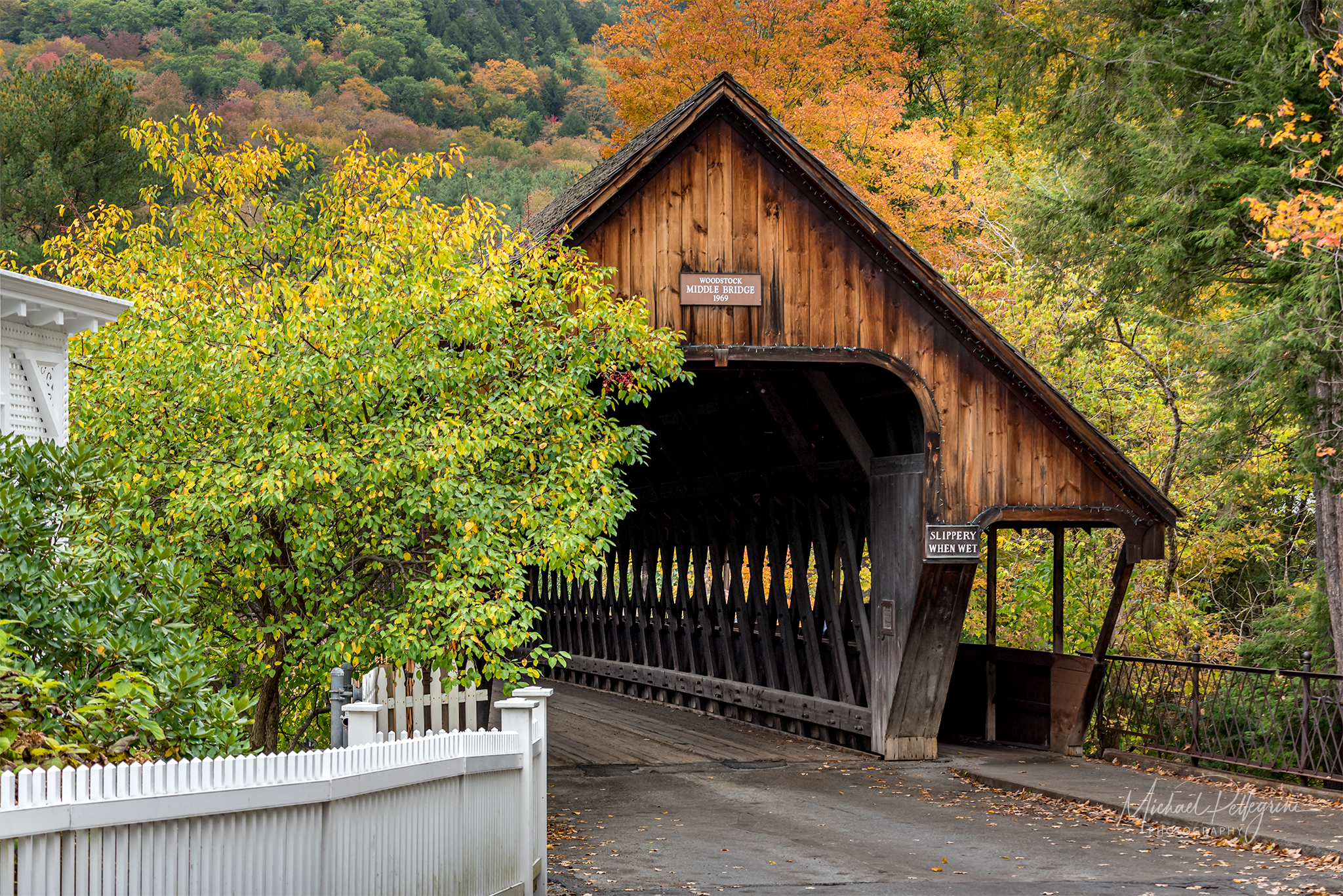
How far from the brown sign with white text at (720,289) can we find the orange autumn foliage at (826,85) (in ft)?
37.6

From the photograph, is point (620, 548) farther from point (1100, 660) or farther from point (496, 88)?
point (496, 88)

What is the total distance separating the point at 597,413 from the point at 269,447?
7.39 feet

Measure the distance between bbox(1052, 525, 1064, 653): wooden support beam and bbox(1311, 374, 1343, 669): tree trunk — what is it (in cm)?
249

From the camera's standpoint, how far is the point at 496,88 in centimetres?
5412

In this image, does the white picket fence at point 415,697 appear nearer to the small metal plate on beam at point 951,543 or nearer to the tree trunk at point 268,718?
the tree trunk at point 268,718

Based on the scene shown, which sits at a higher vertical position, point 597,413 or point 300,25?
point 300,25

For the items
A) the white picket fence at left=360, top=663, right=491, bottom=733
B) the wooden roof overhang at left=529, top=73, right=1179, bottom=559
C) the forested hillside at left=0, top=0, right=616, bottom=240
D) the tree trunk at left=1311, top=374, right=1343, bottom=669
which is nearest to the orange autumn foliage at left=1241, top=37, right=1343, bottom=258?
Result: the tree trunk at left=1311, top=374, right=1343, bottom=669

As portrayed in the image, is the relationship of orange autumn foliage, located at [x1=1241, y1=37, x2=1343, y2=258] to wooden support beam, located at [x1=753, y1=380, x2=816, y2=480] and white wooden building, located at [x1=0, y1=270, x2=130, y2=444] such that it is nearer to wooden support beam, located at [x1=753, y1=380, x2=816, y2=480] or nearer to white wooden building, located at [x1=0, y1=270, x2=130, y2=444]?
wooden support beam, located at [x1=753, y1=380, x2=816, y2=480]

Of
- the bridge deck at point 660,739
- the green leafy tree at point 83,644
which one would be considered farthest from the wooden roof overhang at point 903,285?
the green leafy tree at point 83,644

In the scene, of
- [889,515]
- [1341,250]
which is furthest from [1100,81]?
[889,515]

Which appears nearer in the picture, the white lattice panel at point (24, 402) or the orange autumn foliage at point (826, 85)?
the white lattice panel at point (24, 402)

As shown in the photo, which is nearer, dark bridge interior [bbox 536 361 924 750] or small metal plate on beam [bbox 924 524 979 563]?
small metal plate on beam [bbox 924 524 979 563]

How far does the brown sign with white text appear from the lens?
36.9 feet

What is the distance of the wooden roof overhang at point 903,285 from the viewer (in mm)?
10992
